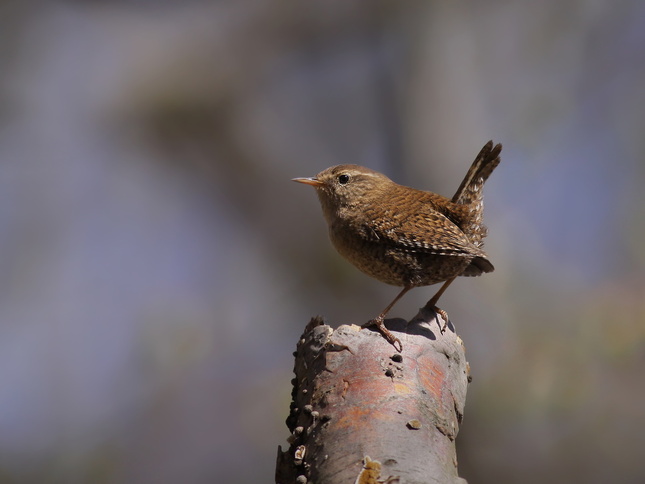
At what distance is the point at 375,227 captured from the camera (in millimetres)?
3102

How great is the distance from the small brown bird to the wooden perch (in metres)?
0.54

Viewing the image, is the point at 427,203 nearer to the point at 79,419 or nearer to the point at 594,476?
the point at 594,476

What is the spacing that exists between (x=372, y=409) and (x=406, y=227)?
1.25 metres

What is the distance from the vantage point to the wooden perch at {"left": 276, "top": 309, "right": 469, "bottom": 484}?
5.92 ft

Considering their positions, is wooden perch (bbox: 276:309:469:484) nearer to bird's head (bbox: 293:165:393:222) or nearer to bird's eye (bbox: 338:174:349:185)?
bird's head (bbox: 293:165:393:222)

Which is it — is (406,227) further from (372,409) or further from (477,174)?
(372,409)

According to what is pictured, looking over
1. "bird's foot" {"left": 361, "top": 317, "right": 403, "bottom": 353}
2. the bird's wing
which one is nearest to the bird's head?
the bird's wing

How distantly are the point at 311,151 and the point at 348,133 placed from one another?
0.37 meters

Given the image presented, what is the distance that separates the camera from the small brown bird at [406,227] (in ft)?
9.89

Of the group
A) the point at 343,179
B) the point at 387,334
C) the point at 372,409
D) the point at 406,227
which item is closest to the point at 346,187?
the point at 343,179

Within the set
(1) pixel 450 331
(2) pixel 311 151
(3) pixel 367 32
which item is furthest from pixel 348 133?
(1) pixel 450 331

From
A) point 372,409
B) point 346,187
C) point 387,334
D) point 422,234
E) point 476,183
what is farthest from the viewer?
point 346,187

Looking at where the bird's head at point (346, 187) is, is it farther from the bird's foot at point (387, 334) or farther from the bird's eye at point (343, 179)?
the bird's foot at point (387, 334)

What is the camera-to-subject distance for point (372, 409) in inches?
76.4
